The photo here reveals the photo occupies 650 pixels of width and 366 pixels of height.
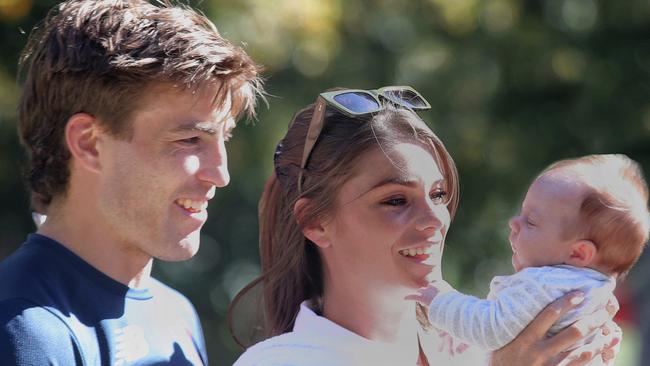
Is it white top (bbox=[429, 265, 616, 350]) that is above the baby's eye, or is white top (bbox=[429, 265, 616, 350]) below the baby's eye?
below

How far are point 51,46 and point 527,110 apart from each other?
14.4ft

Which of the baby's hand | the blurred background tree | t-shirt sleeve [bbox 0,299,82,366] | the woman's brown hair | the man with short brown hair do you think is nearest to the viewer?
t-shirt sleeve [bbox 0,299,82,366]

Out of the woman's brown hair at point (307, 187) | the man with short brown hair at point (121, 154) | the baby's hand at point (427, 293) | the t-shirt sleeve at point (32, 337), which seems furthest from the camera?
the man with short brown hair at point (121, 154)

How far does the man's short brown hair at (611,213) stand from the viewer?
2975mm

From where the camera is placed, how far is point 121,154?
3254mm

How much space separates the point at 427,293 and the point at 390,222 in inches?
8.3

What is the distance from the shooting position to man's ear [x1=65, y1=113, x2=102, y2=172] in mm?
3270

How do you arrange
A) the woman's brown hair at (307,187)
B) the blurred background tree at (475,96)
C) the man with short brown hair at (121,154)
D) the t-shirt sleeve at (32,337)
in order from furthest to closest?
the blurred background tree at (475,96), the man with short brown hair at (121,154), the woman's brown hair at (307,187), the t-shirt sleeve at (32,337)

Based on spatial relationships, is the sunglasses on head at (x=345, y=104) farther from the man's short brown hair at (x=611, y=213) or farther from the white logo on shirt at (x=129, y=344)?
the white logo on shirt at (x=129, y=344)

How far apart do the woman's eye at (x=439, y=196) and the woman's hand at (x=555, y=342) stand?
43 cm

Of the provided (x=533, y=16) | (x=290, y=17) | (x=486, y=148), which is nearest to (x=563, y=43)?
(x=533, y=16)

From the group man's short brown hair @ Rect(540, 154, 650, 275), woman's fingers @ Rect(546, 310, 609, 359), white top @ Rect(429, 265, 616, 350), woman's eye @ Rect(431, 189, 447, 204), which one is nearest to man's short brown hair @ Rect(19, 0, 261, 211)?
woman's eye @ Rect(431, 189, 447, 204)

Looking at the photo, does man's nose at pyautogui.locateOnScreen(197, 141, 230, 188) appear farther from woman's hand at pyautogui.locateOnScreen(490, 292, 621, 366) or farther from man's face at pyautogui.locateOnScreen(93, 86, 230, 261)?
woman's hand at pyautogui.locateOnScreen(490, 292, 621, 366)

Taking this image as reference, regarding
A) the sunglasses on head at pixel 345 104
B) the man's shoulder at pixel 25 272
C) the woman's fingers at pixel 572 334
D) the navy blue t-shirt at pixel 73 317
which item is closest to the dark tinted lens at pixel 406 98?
the sunglasses on head at pixel 345 104
